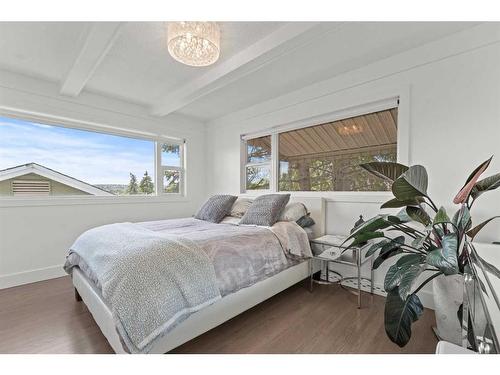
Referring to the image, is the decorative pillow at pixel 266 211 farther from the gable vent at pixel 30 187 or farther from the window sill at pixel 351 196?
the gable vent at pixel 30 187

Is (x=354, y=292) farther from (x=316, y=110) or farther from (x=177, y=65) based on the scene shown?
(x=177, y=65)

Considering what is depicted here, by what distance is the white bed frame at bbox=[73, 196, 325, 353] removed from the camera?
4.36 ft

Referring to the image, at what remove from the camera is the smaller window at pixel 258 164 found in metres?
3.46

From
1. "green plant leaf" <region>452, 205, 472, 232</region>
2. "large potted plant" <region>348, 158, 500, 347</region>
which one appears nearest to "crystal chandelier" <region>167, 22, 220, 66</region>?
"large potted plant" <region>348, 158, 500, 347</region>

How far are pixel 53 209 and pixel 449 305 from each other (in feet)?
13.0

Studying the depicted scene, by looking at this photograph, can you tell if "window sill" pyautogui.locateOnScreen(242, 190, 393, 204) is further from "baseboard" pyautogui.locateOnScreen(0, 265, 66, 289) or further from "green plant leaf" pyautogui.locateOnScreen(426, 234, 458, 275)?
"baseboard" pyautogui.locateOnScreen(0, 265, 66, 289)

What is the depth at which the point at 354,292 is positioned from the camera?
2.34 m

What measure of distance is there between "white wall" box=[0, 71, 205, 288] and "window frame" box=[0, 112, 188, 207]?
0.01 m

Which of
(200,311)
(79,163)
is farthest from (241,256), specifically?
(79,163)

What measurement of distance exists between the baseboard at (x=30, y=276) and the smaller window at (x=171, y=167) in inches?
65.4

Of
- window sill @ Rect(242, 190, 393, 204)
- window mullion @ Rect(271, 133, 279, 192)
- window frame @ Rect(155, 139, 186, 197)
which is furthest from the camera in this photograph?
window frame @ Rect(155, 139, 186, 197)

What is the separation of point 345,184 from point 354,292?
1171 millimetres

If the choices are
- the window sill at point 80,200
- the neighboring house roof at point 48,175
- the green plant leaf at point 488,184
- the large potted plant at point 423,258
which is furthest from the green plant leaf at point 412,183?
the neighboring house roof at point 48,175

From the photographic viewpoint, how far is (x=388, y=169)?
5.48ft
